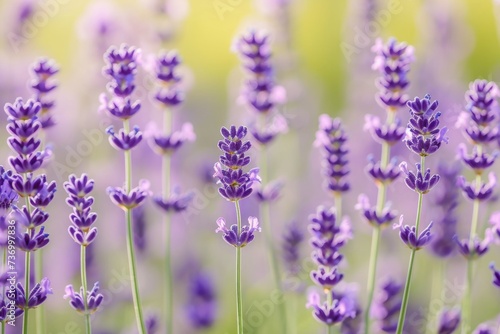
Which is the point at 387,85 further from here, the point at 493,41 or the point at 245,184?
the point at 493,41

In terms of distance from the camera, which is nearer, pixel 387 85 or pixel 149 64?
pixel 387 85

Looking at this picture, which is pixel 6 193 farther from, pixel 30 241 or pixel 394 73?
pixel 394 73

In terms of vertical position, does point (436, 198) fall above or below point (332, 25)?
below

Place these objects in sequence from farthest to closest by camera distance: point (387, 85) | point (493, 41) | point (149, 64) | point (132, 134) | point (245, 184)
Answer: point (493, 41)
point (149, 64)
point (387, 85)
point (132, 134)
point (245, 184)

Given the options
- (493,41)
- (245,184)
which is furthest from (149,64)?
(493,41)

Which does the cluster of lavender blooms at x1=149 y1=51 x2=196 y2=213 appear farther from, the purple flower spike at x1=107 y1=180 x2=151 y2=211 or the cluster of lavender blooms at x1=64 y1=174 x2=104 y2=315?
the cluster of lavender blooms at x1=64 y1=174 x2=104 y2=315

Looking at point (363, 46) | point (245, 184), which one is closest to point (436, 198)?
point (245, 184)

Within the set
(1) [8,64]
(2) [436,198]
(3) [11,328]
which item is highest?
(1) [8,64]

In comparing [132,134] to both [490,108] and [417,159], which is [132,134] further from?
[417,159]

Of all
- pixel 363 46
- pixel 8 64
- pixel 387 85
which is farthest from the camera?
pixel 363 46
